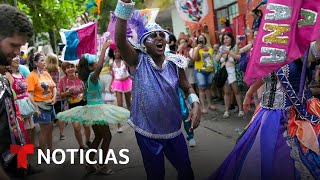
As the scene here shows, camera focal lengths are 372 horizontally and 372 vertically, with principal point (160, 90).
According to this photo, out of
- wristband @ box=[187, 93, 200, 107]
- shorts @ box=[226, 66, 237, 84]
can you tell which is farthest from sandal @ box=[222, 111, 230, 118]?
wristband @ box=[187, 93, 200, 107]

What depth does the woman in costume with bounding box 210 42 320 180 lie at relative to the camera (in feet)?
9.73

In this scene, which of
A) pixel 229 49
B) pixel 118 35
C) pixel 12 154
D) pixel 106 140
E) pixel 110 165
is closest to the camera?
pixel 12 154

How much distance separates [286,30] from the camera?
2.76 meters

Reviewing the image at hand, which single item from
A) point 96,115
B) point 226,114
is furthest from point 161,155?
point 226,114

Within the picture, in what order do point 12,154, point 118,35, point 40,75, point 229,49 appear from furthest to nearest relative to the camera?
point 229,49, point 40,75, point 118,35, point 12,154

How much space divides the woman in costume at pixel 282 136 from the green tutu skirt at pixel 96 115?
1.88 metres

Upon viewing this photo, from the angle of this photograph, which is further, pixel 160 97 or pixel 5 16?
pixel 160 97

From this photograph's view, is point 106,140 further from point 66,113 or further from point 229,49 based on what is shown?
point 229,49

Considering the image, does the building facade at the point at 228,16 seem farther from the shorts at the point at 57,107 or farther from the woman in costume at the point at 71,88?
the woman in costume at the point at 71,88

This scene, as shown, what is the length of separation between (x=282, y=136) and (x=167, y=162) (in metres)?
2.40

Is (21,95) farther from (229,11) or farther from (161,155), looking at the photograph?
(229,11)

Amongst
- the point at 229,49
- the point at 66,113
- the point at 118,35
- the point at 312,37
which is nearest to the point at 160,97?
the point at 118,35

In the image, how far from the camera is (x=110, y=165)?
538 centimetres

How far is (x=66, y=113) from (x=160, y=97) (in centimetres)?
239
